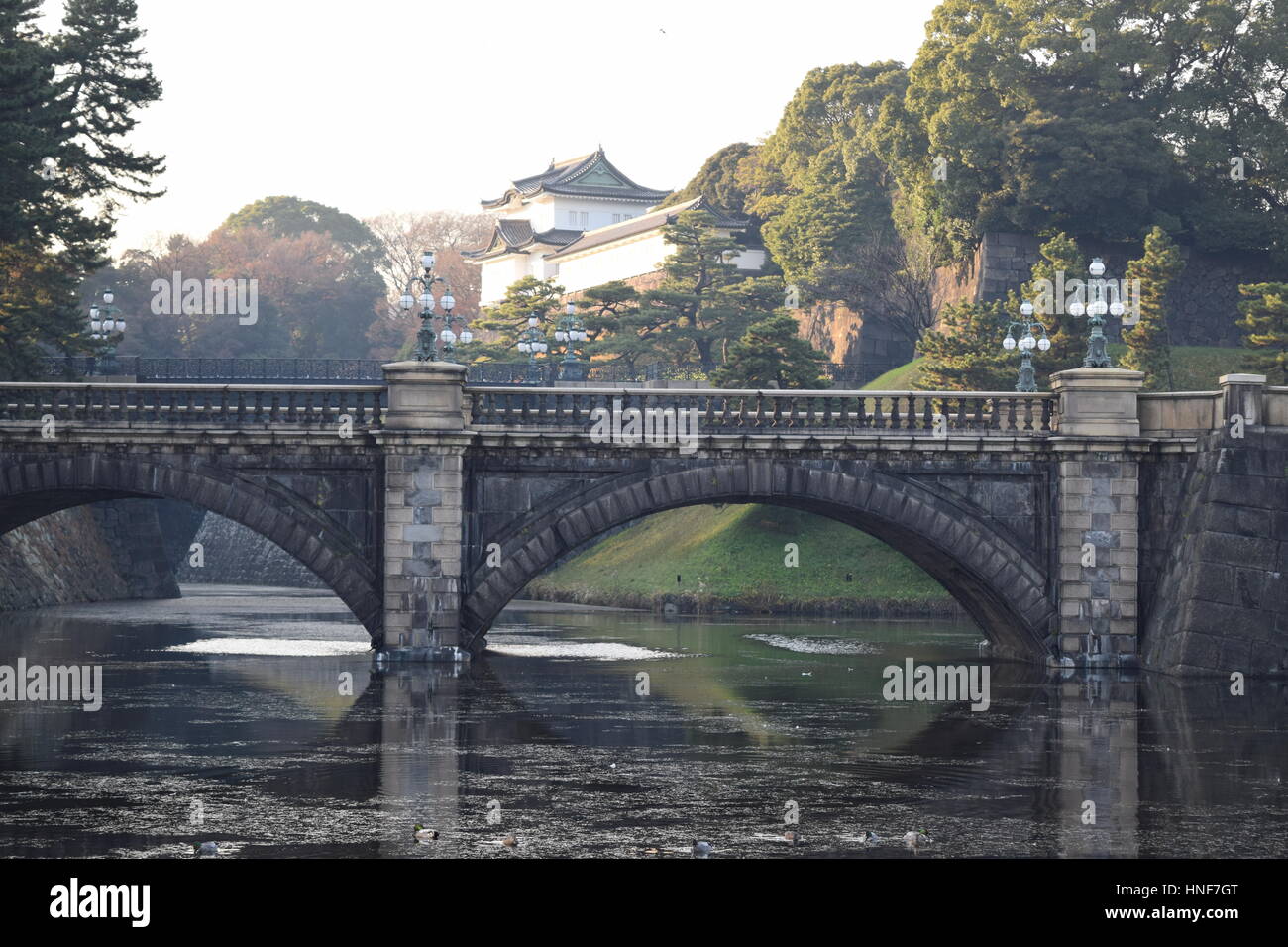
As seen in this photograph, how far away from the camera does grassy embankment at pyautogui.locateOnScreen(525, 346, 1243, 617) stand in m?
70.7

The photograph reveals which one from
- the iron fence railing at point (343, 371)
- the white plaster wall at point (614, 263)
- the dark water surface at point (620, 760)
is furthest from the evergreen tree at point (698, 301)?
the dark water surface at point (620, 760)

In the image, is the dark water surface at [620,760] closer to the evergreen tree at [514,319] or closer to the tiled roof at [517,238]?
the evergreen tree at [514,319]

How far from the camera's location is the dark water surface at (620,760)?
71.0ft

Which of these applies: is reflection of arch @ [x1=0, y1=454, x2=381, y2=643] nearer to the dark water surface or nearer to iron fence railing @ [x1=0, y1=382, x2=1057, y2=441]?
iron fence railing @ [x1=0, y1=382, x2=1057, y2=441]

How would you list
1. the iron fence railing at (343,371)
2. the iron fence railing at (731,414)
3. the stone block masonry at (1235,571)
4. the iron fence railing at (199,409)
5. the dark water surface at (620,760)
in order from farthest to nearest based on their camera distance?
the iron fence railing at (343,371), the iron fence railing at (731,414), the iron fence railing at (199,409), the stone block masonry at (1235,571), the dark water surface at (620,760)

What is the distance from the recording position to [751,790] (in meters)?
25.5

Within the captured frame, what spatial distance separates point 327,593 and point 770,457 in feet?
166

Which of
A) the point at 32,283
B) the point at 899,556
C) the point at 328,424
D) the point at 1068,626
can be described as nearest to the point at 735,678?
the point at 1068,626

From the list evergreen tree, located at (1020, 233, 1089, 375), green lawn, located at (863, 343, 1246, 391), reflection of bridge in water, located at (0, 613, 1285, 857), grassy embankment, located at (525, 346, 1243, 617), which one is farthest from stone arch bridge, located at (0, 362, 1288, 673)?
green lawn, located at (863, 343, 1246, 391)

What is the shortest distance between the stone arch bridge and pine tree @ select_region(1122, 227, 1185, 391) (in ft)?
119

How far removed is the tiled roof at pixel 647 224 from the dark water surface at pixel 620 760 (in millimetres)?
63892

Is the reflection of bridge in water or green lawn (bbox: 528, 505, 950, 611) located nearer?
the reflection of bridge in water
